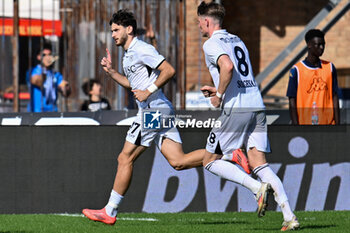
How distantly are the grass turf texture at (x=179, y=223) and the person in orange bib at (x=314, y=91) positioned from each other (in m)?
1.15

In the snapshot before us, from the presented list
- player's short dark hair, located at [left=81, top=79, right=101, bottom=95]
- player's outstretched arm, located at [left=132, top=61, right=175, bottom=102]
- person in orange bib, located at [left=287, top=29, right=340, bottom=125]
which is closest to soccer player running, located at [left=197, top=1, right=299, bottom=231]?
player's outstretched arm, located at [left=132, top=61, right=175, bottom=102]

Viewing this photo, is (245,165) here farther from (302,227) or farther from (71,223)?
(71,223)

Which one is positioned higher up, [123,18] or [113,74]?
[123,18]

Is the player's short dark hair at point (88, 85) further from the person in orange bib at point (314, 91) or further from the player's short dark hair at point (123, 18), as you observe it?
the player's short dark hair at point (123, 18)

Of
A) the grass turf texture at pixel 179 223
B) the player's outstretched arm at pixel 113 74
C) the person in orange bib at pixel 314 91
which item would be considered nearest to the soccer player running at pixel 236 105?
the grass turf texture at pixel 179 223

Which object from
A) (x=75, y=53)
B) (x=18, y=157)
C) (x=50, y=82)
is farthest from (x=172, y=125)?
(x=75, y=53)

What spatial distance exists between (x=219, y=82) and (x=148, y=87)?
109 centimetres

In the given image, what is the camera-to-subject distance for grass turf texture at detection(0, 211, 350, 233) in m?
8.56

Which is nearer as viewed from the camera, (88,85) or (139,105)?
(139,105)

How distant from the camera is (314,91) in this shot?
10781 millimetres

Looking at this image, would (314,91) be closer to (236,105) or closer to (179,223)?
(179,223)

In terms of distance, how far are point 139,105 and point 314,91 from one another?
2.41m

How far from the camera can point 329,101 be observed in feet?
35.3

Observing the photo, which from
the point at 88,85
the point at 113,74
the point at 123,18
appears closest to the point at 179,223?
the point at 113,74
